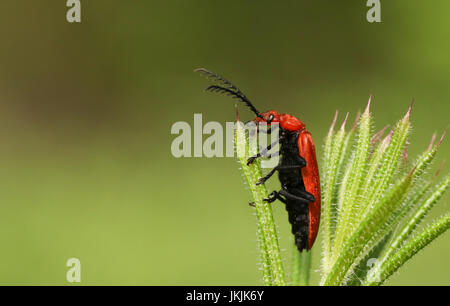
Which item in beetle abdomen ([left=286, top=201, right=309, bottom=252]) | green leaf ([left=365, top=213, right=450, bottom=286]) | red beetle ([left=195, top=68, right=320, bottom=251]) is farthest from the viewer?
red beetle ([left=195, top=68, right=320, bottom=251])

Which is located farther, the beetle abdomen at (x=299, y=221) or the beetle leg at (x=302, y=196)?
the beetle leg at (x=302, y=196)

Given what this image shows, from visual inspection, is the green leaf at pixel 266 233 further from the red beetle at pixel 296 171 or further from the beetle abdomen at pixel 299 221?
the red beetle at pixel 296 171

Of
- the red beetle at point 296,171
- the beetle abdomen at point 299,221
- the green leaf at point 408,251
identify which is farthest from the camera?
→ the red beetle at point 296,171

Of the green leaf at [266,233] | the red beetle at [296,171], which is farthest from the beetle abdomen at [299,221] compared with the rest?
the green leaf at [266,233]

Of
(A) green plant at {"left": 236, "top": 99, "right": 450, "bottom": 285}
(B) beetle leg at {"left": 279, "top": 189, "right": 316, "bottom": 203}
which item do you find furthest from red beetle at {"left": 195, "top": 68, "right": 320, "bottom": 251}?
(A) green plant at {"left": 236, "top": 99, "right": 450, "bottom": 285}

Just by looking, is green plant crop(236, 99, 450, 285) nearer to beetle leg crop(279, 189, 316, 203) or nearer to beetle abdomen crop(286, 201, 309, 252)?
beetle abdomen crop(286, 201, 309, 252)

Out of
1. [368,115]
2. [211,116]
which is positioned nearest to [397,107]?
[211,116]
